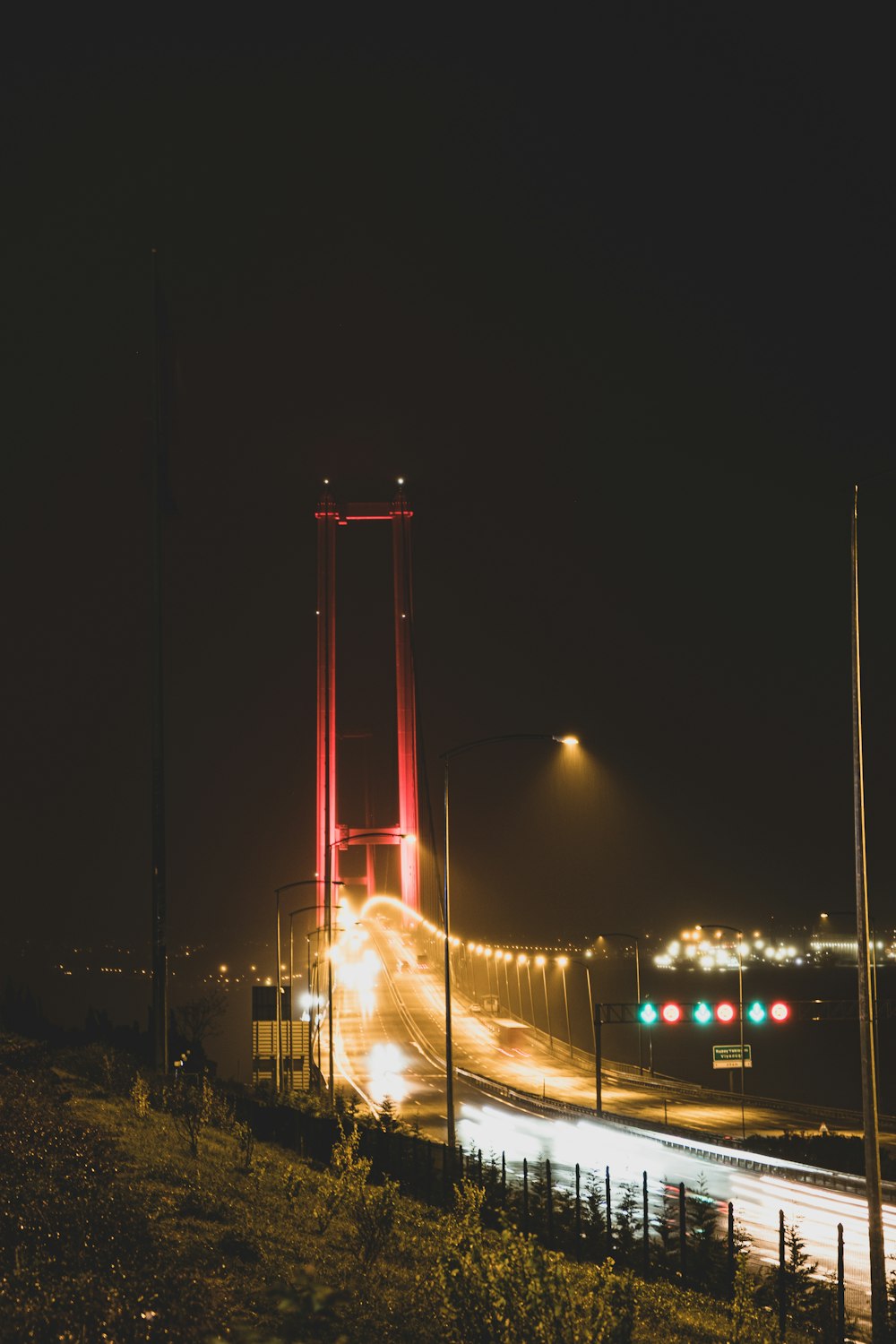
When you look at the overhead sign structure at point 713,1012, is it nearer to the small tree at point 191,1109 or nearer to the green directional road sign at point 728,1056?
the green directional road sign at point 728,1056

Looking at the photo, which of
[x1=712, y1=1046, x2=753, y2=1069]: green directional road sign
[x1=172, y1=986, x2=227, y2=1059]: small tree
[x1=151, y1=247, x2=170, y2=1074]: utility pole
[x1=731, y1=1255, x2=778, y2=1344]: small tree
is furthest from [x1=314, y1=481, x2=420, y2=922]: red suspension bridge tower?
[x1=731, y1=1255, x2=778, y2=1344]: small tree

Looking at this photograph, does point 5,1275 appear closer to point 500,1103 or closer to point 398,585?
point 500,1103

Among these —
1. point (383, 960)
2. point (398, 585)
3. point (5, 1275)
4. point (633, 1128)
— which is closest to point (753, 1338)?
point (5, 1275)

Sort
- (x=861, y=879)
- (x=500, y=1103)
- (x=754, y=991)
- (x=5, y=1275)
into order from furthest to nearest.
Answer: (x=754, y=991) → (x=500, y=1103) → (x=861, y=879) → (x=5, y=1275)

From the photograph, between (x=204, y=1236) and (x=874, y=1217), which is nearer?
(x=204, y=1236)

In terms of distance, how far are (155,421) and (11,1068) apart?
39.0 feet

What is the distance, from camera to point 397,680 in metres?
96.2

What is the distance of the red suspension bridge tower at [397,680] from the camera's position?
88062 millimetres

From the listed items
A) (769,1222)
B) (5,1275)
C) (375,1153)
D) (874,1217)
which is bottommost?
(769,1222)

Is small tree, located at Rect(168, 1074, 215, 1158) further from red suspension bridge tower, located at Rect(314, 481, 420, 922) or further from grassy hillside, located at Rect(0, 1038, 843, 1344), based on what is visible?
red suspension bridge tower, located at Rect(314, 481, 420, 922)

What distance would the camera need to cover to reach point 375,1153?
21297mm

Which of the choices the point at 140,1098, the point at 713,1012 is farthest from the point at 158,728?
the point at 713,1012

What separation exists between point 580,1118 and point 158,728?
88.5ft

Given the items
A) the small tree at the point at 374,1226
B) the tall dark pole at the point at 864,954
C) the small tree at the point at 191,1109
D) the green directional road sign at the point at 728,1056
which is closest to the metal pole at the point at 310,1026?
the green directional road sign at the point at 728,1056
